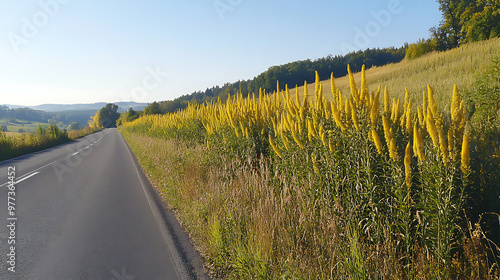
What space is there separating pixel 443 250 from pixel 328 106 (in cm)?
270

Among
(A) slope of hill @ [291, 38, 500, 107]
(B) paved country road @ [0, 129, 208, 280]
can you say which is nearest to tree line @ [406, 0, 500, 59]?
(A) slope of hill @ [291, 38, 500, 107]

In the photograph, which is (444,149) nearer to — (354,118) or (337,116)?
(354,118)

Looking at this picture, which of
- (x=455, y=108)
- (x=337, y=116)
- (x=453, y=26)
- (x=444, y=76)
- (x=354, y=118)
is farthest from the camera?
(x=453, y=26)

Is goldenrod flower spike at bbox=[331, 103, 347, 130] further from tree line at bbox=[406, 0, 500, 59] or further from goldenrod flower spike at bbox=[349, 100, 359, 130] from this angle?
tree line at bbox=[406, 0, 500, 59]

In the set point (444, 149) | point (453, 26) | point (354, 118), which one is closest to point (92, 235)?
point (354, 118)

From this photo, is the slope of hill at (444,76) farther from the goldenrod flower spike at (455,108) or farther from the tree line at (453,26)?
the tree line at (453,26)

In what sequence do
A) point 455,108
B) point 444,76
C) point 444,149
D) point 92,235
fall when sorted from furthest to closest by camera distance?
point 444,76, point 92,235, point 455,108, point 444,149

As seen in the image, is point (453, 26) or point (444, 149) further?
point (453, 26)

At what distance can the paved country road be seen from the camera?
4.29 meters

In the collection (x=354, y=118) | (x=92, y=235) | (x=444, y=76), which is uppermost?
(x=354, y=118)

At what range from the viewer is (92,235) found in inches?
222

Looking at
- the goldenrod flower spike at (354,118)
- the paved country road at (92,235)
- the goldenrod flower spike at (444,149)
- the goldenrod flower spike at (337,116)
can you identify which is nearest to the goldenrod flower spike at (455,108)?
the goldenrod flower spike at (444,149)

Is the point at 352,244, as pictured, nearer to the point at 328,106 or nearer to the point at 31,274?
the point at 328,106

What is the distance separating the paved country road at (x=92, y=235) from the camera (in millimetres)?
4293
